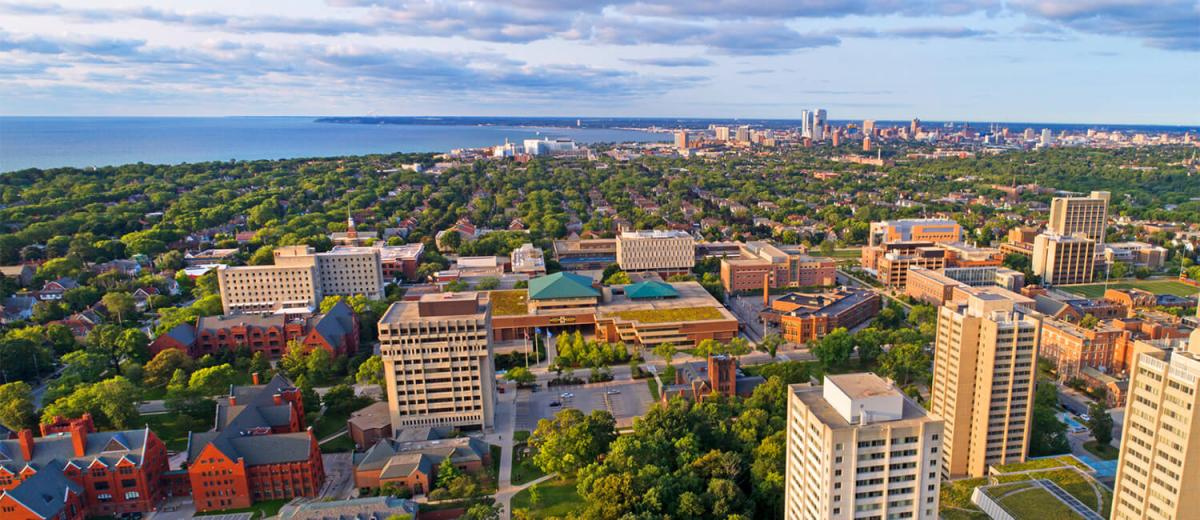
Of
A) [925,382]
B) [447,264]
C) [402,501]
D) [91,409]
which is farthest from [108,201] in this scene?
[925,382]

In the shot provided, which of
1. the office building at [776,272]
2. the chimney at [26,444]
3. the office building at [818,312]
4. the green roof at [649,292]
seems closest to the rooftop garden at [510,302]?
the green roof at [649,292]

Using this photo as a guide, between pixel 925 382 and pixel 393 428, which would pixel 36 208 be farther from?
pixel 925 382

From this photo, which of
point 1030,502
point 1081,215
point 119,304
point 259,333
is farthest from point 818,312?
point 119,304

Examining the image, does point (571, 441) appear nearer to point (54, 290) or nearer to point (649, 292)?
point (649, 292)

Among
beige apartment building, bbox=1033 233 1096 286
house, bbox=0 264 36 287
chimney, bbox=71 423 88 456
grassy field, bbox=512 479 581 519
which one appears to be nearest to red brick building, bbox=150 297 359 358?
chimney, bbox=71 423 88 456

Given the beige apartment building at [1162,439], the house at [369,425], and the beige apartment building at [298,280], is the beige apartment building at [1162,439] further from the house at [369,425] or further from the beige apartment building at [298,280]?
the beige apartment building at [298,280]

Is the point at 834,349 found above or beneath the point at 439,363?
beneath
